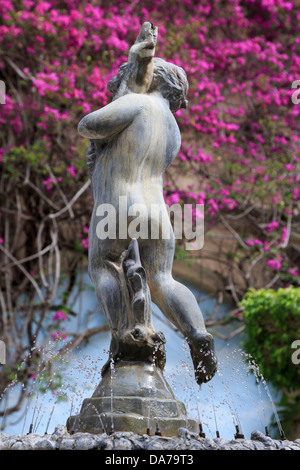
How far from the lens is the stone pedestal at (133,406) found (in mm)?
2771

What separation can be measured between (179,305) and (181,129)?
5.38 meters

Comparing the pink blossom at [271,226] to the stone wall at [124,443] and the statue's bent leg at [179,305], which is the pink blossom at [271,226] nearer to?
the statue's bent leg at [179,305]

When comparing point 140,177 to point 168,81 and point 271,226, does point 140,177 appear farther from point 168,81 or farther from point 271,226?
point 271,226

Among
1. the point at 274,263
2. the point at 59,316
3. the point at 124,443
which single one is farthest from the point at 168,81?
the point at 274,263

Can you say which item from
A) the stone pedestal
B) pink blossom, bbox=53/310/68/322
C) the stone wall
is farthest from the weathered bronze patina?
pink blossom, bbox=53/310/68/322

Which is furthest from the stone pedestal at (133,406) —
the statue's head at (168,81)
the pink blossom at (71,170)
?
the pink blossom at (71,170)

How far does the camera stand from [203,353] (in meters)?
3.01

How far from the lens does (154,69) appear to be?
139 inches

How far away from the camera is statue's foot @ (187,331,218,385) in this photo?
301cm

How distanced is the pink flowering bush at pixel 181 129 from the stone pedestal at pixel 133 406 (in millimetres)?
4284

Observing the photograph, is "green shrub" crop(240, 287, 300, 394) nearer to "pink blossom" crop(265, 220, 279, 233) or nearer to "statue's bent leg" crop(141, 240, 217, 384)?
"pink blossom" crop(265, 220, 279, 233)
